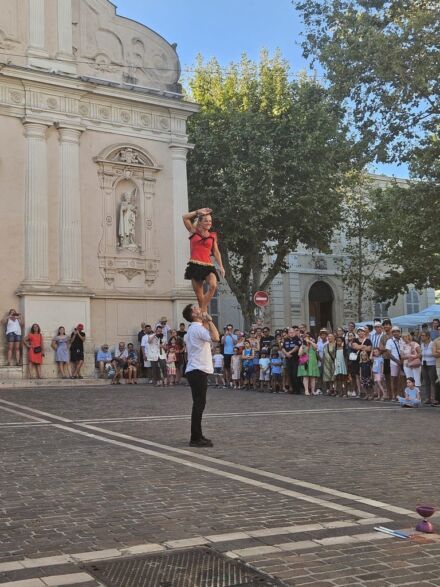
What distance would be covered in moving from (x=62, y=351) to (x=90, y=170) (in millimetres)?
7036

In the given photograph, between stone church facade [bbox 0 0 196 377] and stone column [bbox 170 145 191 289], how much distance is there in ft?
0.14

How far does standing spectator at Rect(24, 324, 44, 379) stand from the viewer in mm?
23141

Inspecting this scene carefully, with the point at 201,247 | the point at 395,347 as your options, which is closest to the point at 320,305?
the point at 395,347

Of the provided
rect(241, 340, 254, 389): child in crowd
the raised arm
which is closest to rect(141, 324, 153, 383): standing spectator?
rect(241, 340, 254, 389): child in crowd

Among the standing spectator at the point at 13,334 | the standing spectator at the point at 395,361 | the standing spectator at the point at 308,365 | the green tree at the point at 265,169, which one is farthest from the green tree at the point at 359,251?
the standing spectator at the point at 395,361

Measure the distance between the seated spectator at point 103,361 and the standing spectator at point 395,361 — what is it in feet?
35.7

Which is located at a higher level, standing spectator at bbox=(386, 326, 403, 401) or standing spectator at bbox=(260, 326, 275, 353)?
standing spectator at bbox=(260, 326, 275, 353)

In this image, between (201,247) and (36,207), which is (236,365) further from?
(201,247)

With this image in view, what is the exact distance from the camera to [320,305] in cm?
4250

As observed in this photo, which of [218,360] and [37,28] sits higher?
[37,28]

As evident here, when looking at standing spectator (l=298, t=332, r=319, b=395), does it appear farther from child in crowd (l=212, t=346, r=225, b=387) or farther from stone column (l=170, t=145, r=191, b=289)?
stone column (l=170, t=145, r=191, b=289)

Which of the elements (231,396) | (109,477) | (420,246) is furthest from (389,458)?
(420,246)

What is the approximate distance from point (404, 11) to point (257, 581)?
18255 millimetres

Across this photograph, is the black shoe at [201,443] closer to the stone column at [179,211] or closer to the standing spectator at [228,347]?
the standing spectator at [228,347]
